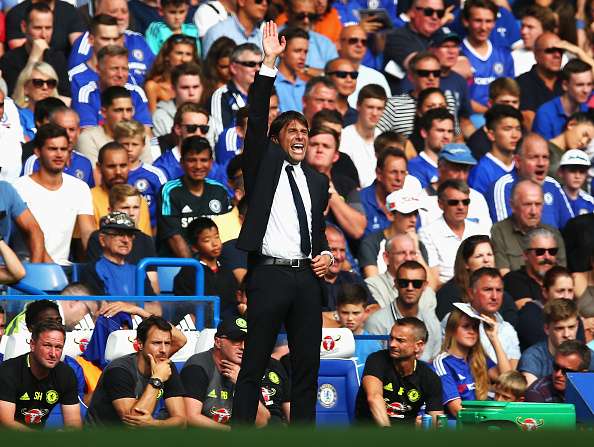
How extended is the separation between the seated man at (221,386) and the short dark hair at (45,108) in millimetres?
3377

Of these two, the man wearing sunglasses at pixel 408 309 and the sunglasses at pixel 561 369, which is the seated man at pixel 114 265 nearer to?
the man wearing sunglasses at pixel 408 309

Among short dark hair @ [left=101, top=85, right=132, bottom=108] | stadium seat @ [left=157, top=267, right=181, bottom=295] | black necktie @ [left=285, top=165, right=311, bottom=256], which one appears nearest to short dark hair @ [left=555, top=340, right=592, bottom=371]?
stadium seat @ [left=157, top=267, right=181, bottom=295]

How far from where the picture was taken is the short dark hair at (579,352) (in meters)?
10.0

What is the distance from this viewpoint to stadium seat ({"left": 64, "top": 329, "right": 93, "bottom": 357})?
8.95m

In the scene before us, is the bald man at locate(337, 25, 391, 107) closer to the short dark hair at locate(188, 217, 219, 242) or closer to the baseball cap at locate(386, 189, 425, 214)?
the baseball cap at locate(386, 189, 425, 214)

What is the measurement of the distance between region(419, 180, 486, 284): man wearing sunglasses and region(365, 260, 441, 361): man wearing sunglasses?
1006 mm

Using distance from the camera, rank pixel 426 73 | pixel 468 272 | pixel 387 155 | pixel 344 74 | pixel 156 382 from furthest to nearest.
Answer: pixel 426 73 < pixel 344 74 < pixel 387 155 < pixel 468 272 < pixel 156 382

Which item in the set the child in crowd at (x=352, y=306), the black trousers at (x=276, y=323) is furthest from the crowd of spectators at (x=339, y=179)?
the black trousers at (x=276, y=323)

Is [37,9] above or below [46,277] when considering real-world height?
above

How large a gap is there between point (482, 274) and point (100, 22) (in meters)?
4.44

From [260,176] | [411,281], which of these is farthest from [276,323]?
[411,281]

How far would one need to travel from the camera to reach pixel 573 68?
14625 mm

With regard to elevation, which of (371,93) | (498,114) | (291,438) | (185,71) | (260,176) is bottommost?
(291,438)

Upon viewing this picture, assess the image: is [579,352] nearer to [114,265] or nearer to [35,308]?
[114,265]
